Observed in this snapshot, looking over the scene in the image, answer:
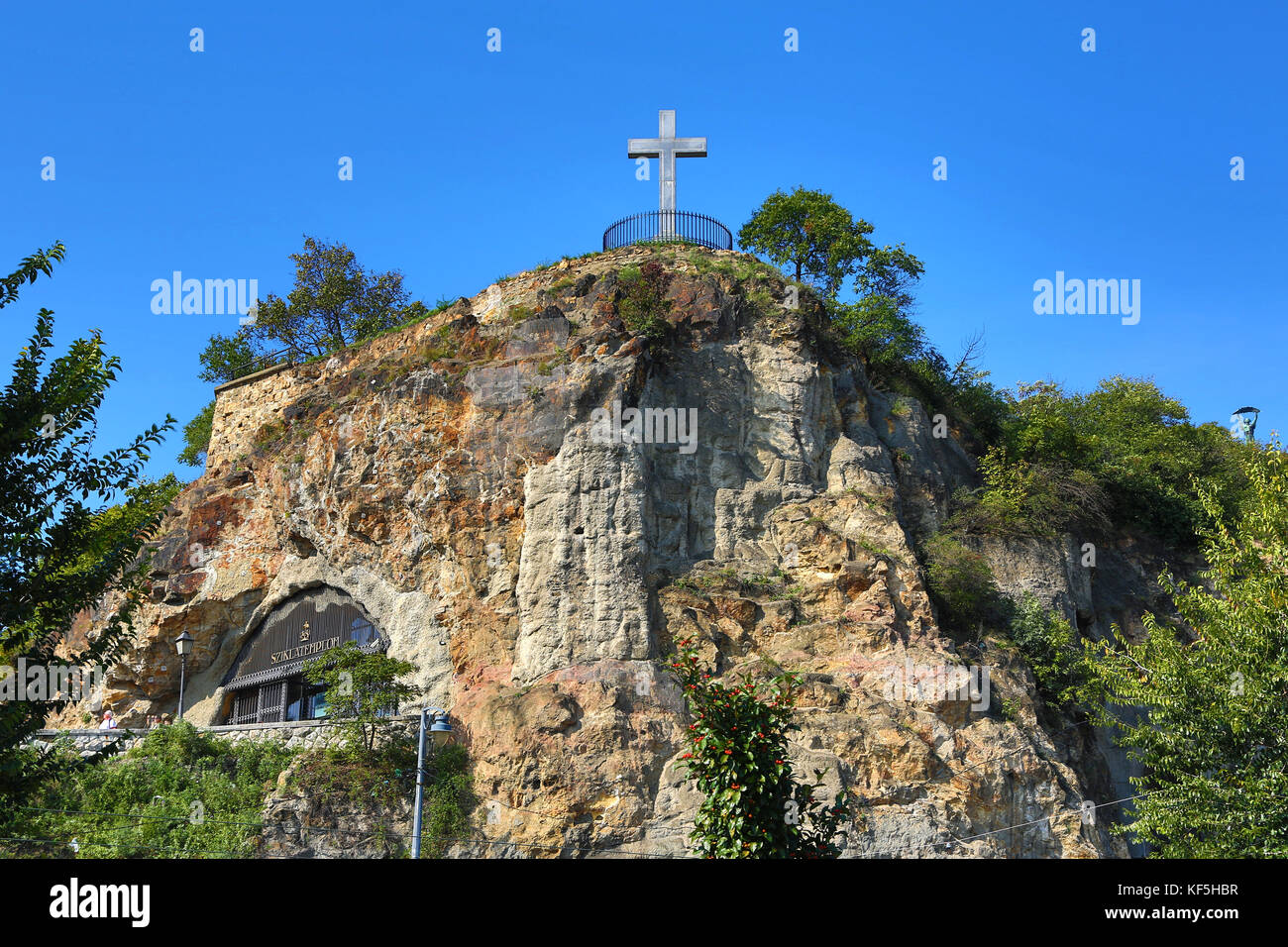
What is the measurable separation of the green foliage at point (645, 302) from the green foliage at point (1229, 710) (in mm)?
12269

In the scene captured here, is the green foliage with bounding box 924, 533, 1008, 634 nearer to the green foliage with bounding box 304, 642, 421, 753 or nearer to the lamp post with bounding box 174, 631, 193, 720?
the green foliage with bounding box 304, 642, 421, 753

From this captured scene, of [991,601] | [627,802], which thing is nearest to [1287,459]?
[991,601]

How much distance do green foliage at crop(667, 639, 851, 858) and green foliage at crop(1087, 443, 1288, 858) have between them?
511 centimetres

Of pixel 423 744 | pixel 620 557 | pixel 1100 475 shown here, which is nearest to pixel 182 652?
pixel 423 744

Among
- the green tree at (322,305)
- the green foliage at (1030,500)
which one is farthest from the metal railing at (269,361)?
the green foliage at (1030,500)

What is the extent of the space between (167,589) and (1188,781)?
857 inches

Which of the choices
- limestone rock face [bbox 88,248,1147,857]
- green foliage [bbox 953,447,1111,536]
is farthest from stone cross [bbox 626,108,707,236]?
green foliage [bbox 953,447,1111,536]

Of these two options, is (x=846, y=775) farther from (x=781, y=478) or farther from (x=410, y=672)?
(x=410, y=672)

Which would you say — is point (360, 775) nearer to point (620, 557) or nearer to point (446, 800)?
point (446, 800)

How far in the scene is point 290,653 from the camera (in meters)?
25.3

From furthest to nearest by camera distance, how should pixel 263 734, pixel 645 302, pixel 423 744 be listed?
pixel 645 302, pixel 263 734, pixel 423 744

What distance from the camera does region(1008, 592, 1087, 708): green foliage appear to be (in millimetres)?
23422

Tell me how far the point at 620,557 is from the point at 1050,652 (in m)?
9.42
